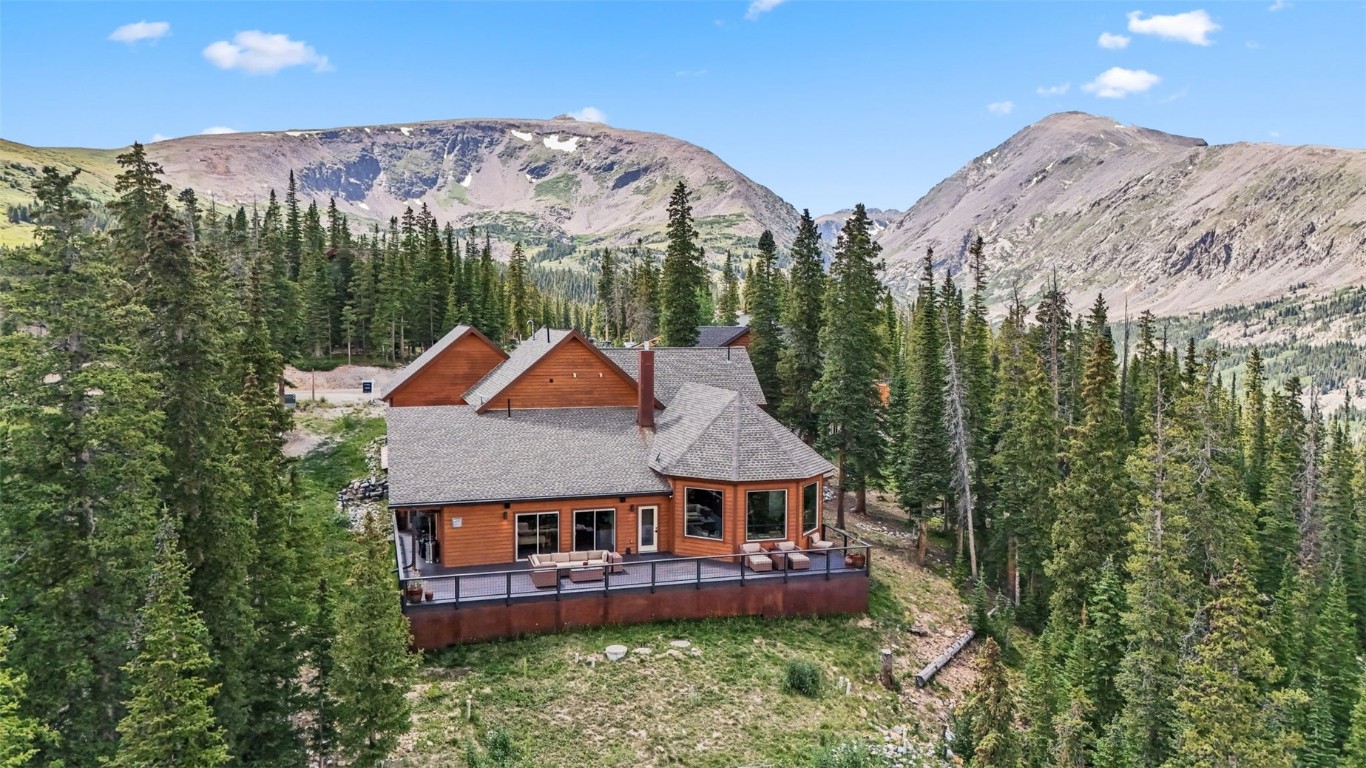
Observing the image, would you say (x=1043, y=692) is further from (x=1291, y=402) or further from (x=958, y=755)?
(x=1291, y=402)

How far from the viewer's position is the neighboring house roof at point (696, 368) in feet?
108

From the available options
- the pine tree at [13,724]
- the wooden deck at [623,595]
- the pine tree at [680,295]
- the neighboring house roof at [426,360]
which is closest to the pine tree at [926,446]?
the wooden deck at [623,595]

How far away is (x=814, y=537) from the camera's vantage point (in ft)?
86.2

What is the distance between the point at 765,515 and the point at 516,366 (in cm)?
1413

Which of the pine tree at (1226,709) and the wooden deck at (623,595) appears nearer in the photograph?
the pine tree at (1226,709)

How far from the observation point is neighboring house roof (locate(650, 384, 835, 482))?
24.9 meters

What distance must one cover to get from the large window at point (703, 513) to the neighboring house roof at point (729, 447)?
75cm

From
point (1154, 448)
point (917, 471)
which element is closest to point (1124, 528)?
point (1154, 448)

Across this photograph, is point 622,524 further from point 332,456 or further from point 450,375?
point 332,456

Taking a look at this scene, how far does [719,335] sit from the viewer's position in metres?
55.4

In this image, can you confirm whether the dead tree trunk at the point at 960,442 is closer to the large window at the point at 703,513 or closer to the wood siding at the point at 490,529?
the large window at the point at 703,513

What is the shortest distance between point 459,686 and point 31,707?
8.55 m

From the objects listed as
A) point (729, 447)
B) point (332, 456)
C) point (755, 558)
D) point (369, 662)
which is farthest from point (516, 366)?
point (369, 662)

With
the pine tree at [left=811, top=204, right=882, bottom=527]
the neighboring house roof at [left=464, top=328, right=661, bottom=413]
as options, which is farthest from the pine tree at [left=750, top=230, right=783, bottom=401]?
the neighboring house roof at [left=464, top=328, right=661, bottom=413]
